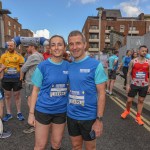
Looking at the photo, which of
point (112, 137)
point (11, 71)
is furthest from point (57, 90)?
point (11, 71)

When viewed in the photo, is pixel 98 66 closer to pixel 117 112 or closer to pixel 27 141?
pixel 27 141

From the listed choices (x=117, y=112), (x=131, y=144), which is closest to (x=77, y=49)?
(x=131, y=144)

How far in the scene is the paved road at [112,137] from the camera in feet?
14.7

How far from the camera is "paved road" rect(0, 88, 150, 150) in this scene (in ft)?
14.7

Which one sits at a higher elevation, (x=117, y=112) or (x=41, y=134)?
(x=41, y=134)

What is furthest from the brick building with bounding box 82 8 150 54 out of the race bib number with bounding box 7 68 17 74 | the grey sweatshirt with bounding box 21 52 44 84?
the grey sweatshirt with bounding box 21 52 44 84

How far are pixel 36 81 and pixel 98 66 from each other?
86 centimetres

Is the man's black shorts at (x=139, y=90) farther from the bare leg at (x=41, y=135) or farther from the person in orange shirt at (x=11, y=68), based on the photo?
the bare leg at (x=41, y=135)

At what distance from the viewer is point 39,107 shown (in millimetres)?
3166

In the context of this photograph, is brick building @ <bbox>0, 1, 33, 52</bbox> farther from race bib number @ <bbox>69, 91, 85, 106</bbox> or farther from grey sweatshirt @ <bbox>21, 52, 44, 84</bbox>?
race bib number @ <bbox>69, 91, 85, 106</bbox>

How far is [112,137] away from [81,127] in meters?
2.25

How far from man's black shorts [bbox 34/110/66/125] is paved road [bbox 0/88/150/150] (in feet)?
4.53

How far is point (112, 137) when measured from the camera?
500cm

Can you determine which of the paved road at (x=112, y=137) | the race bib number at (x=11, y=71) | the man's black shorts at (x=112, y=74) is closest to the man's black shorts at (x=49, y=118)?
the paved road at (x=112, y=137)
